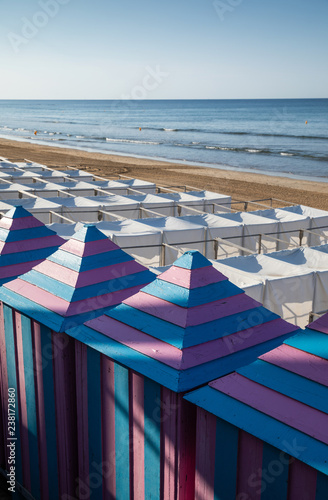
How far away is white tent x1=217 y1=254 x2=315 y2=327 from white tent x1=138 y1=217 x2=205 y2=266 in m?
1.87

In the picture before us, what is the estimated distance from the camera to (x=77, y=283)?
461 centimetres

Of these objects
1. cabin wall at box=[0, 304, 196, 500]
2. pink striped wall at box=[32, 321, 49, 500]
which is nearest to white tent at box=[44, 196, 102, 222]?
cabin wall at box=[0, 304, 196, 500]

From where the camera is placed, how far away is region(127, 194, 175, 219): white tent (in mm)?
16719

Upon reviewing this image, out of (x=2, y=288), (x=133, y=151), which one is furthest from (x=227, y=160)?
(x=2, y=288)

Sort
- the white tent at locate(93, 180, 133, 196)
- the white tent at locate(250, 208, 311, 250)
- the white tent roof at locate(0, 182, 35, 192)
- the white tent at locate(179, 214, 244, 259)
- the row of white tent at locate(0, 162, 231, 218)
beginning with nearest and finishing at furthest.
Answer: the white tent at locate(179, 214, 244, 259), the white tent at locate(250, 208, 311, 250), the row of white tent at locate(0, 162, 231, 218), the white tent roof at locate(0, 182, 35, 192), the white tent at locate(93, 180, 133, 196)

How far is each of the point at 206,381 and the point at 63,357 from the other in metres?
1.50

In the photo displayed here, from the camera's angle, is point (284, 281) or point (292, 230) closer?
point (284, 281)

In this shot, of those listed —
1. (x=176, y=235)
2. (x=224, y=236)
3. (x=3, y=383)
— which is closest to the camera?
(x=3, y=383)

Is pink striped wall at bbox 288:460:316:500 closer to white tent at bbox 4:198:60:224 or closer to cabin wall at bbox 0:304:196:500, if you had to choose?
cabin wall at bbox 0:304:196:500

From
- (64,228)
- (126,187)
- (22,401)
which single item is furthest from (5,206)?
(22,401)

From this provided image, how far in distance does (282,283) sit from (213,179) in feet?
88.9

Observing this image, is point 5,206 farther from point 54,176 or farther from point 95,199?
point 54,176

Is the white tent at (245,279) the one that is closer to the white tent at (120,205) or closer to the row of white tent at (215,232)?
the row of white tent at (215,232)

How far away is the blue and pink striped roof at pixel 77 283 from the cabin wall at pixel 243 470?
163 centimetres
